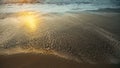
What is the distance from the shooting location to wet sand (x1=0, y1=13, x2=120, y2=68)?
4.73 metres

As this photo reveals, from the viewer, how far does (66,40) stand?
5.98 metres

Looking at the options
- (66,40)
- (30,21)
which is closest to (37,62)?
(66,40)

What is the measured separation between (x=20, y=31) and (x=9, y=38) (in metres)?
0.80

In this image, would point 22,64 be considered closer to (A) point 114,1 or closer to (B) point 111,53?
(B) point 111,53

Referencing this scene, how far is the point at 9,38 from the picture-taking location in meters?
6.15

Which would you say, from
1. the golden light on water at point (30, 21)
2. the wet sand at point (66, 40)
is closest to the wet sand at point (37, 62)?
the wet sand at point (66, 40)

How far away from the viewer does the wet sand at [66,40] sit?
4.73m

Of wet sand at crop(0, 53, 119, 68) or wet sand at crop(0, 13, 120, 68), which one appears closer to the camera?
wet sand at crop(0, 53, 119, 68)

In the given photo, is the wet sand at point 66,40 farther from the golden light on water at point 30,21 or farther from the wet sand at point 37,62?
the golden light on water at point 30,21

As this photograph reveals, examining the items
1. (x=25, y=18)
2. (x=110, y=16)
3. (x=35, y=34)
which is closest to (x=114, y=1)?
(x=110, y=16)

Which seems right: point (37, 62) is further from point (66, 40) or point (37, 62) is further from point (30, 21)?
point (30, 21)

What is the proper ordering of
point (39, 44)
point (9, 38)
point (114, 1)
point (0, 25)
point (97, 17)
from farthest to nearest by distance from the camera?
1. point (114, 1)
2. point (97, 17)
3. point (0, 25)
4. point (9, 38)
5. point (39, 44)

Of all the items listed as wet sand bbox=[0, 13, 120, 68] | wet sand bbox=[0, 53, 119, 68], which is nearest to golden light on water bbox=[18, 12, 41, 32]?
wet sand bbox=[0, 13, 120, 68]

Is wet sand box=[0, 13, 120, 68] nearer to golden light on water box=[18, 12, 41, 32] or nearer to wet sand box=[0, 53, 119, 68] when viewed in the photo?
wet sand box=[0, 53, 119, 68]
